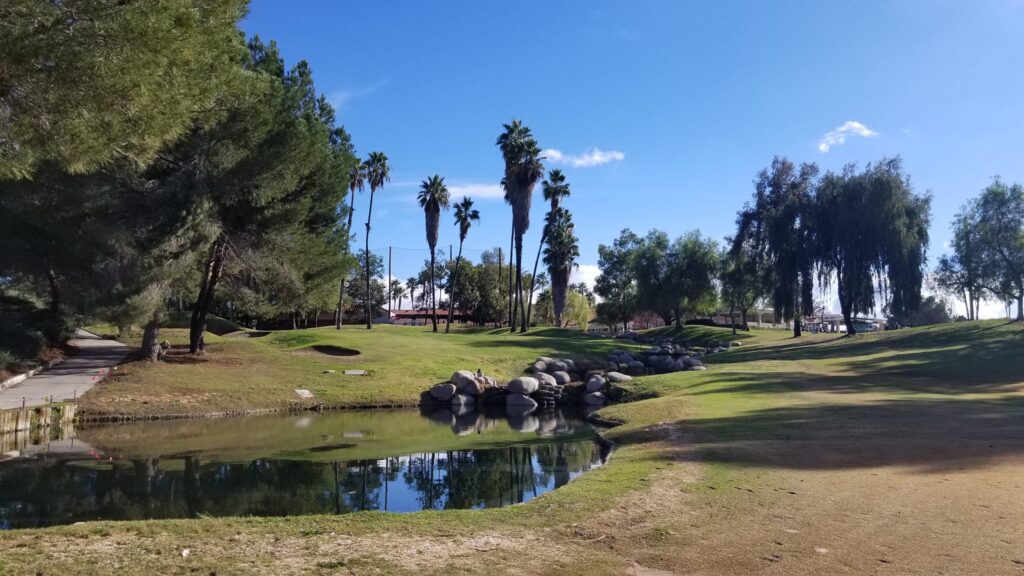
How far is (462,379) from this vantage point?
3116cm

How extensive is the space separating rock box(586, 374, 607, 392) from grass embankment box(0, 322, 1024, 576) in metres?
14.8

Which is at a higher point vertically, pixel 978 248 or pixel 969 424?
pixel 978 248

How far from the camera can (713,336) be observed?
229ft

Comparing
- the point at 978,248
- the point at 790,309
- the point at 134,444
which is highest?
the point at 978,248

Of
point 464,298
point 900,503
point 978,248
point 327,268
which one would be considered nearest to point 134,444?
point 327,268

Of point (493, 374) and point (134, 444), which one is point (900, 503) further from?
point (493, 374)

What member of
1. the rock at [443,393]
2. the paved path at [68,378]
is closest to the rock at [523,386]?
the rock at [443,393]

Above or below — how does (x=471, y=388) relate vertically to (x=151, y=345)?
below

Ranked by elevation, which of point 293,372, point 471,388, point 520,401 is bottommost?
point 520,401

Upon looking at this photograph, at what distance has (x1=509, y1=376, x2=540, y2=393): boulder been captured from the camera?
31.0 m

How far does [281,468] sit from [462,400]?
14351 mm

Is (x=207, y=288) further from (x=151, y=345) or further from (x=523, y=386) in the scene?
(x=523, y=386)

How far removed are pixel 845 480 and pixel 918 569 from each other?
412 cm

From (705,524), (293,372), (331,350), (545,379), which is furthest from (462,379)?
(705,524)
